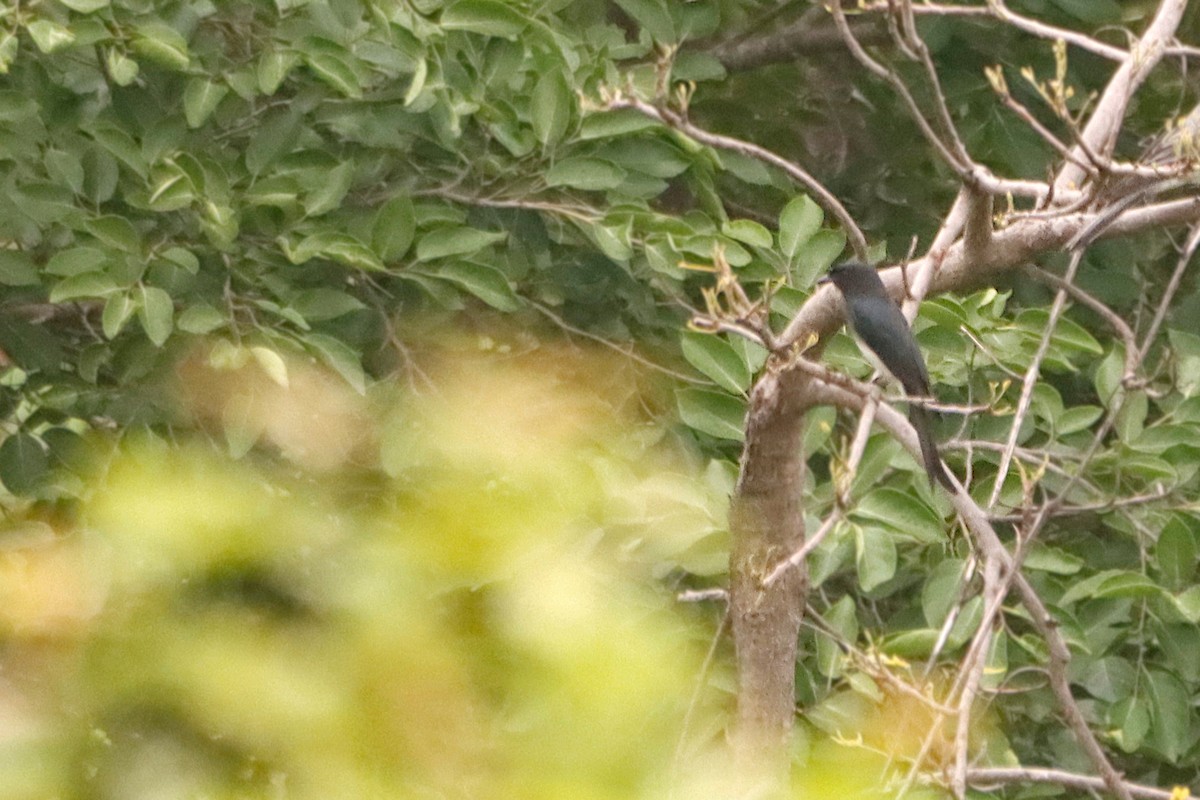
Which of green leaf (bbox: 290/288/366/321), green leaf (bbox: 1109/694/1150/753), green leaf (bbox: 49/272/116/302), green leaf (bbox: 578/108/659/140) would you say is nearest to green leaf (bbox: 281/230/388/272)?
green leaf (bbox: 290/288/366/321)

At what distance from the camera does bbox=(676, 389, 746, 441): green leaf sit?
3.04 meters

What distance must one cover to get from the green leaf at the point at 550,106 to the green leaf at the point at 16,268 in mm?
1072

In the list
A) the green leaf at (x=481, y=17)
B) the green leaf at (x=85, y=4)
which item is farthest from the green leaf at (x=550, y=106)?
the green leaf at (x=85, y=4)

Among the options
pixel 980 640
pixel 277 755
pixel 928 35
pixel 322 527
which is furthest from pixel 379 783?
pixel 928 35

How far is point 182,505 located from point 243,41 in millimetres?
2624

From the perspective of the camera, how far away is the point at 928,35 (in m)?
3.79

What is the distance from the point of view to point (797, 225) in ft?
10.5

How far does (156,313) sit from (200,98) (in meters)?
0.46

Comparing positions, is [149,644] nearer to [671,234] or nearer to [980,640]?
[980,640]

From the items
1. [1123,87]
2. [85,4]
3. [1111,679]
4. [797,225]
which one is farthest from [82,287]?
[1111,679]

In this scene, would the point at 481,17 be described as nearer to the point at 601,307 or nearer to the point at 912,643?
the point at 601,307

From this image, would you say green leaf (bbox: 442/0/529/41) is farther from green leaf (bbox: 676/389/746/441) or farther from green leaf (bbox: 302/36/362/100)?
green leaf (bbox: 676/389/746/441)

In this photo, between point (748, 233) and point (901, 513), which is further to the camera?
point (748, 233)

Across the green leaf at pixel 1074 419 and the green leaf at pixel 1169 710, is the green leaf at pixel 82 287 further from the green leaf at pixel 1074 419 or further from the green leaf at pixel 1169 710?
the green leaf at pixel 1169 710
